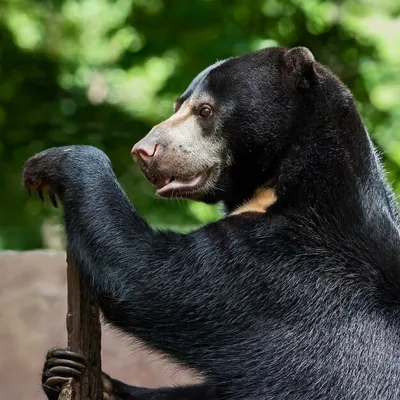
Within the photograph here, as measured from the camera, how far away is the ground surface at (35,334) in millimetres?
6984

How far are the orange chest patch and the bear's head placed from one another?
93 mm

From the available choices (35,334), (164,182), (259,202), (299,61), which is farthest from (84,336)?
(35,334)

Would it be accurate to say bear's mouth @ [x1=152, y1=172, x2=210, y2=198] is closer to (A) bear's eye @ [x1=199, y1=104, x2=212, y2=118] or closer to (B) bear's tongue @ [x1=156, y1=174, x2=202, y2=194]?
(B) bear's tongue @ [x1=156, y1=174, x2=202, y2=194]

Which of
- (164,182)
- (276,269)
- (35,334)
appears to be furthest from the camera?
(35,334)

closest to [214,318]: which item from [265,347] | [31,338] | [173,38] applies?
[265,347]

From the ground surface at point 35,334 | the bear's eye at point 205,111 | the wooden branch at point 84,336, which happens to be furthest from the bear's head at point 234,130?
the ground surface at point 35,334

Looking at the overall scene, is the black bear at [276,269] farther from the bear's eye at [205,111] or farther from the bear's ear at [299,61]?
the bear's eye at [205,111]

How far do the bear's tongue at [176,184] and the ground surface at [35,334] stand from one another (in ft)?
7.53

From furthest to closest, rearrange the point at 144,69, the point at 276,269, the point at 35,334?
the point at 144,69, the point at 35,334, the point at 276,269

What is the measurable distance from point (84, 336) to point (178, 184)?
1013 millimetres

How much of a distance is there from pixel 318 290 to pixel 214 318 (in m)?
0.54

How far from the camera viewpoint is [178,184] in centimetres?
489

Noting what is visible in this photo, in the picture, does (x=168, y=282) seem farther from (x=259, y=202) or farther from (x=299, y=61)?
(x=299, y=61)

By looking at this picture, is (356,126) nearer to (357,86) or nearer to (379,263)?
(379,263)
